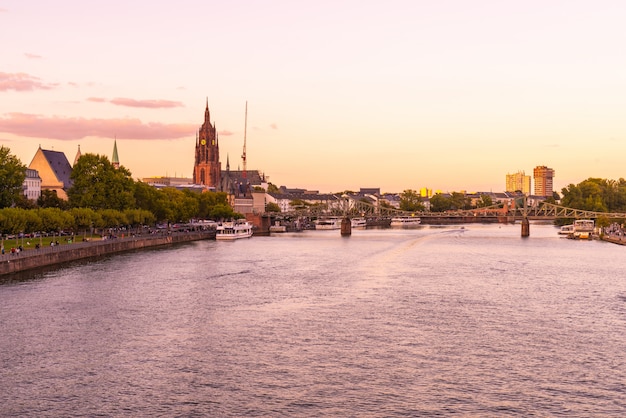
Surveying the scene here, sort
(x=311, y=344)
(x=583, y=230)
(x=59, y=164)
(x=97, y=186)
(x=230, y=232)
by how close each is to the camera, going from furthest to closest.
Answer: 1. (x=59, y=164)
2. (x=583, y=230)
3. (x=230, y=232)
4. (x=97, y=186)
5. (x=311, y=344)

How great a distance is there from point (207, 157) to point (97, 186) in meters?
111

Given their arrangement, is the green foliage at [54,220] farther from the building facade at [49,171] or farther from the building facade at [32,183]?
the building facade at [49,171]

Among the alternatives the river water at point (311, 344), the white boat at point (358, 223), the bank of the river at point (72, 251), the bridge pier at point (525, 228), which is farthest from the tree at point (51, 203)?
the white boat at point (358, 223)

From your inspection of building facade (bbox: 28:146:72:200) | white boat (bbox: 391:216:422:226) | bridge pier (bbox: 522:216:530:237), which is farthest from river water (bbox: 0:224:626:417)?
white boat (bbox: 391:216:422:226)

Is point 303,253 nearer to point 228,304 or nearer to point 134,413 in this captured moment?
point 228,304

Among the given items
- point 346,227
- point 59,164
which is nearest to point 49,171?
point 59,164

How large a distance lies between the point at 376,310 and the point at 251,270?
21094mm

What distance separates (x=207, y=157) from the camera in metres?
196

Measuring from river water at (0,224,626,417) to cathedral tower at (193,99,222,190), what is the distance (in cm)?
14264

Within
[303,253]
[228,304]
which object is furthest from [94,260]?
[228,304]

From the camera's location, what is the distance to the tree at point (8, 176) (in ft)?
226

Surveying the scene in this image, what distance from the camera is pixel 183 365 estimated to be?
2608 centimetres

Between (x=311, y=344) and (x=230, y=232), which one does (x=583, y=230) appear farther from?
(x=311, y=344)

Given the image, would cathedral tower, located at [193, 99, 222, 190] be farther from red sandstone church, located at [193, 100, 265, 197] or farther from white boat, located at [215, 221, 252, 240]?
white boat, located at [215, 221, 252, 240]
